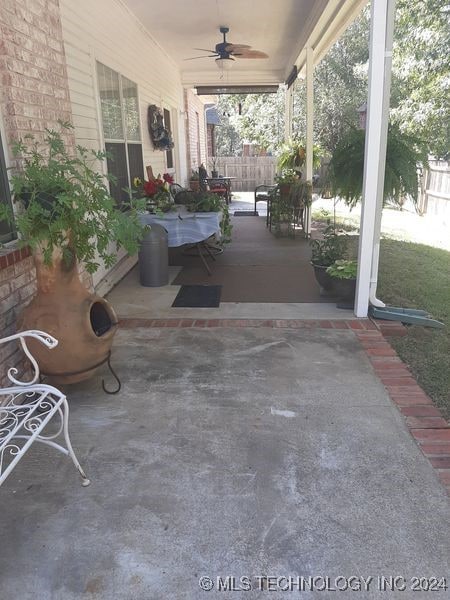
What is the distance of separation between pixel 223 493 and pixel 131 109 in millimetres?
5040

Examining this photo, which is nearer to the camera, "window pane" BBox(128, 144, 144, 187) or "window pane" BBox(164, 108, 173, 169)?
"window pane" BBox(128, 144, 144, 187)

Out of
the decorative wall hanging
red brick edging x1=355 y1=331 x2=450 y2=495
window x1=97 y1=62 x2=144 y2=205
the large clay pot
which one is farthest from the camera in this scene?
the decorative wall hanging

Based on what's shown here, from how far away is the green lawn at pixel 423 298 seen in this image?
3043 millimetres

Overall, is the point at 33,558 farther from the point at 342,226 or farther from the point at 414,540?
the point at 342,226

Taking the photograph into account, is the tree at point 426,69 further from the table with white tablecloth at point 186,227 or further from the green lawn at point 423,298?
the table with white tablecloth at point 186,227

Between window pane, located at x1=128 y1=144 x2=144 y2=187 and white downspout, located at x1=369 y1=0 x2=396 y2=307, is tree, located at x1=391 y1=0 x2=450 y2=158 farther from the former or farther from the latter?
white downspout, located at x1=369 y1=0 x2=396 y2=307

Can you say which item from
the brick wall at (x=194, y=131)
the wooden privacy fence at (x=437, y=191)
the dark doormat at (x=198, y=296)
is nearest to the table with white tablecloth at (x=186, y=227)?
the dark doormat at (x=198, y=296)

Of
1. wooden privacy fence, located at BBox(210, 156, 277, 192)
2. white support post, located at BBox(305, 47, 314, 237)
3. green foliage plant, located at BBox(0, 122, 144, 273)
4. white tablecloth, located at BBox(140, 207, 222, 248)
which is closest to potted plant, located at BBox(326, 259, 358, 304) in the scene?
white tablecloth, located at BBox(140, 207, 222, 248)

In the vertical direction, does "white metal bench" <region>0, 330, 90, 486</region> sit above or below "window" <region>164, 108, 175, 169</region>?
below

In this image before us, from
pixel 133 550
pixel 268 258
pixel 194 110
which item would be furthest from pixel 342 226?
pixel 133 550

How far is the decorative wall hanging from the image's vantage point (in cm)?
658

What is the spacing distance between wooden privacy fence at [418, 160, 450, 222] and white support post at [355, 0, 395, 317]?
6211mm

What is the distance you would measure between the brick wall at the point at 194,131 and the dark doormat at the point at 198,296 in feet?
22.7

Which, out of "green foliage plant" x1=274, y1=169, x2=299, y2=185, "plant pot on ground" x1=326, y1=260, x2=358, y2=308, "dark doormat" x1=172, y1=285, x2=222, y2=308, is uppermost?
"green foliage plant" x1=274, y1=169, x2=299, y2=185
